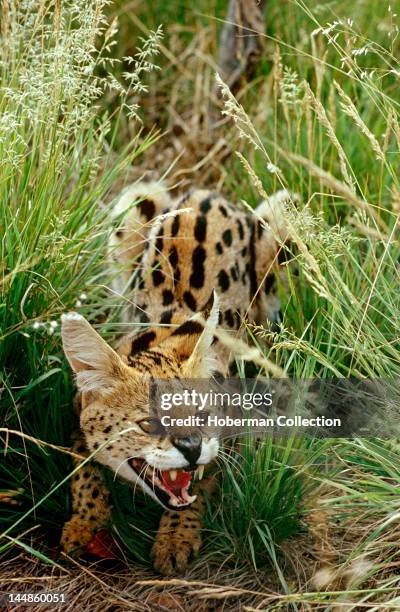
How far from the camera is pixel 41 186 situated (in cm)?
296

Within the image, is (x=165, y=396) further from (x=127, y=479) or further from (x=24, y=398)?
(x=24, y=398)

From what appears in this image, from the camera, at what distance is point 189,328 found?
2.84 metres

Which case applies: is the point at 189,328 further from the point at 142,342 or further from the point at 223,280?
the point at 223,280

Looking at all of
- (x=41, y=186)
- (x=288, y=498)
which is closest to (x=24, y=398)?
(x=41, y=186)

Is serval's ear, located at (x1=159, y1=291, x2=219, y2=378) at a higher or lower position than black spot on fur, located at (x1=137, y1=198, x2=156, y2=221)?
lower

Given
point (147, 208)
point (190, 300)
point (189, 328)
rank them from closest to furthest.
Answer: point (189, 328) < point (190, 300) < point (147, 208)

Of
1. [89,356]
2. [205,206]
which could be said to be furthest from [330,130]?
[205,206]

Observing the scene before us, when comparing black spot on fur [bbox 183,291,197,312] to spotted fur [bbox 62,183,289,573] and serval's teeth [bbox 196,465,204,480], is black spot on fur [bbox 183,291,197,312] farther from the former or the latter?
serval's teeth [bbox 196,465,204,480]

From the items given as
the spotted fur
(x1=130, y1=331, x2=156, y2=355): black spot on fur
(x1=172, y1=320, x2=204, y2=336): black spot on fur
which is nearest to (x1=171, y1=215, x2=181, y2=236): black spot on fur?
the spotted fur

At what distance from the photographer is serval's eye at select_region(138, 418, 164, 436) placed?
8.50ft

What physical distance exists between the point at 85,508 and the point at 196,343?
541mm

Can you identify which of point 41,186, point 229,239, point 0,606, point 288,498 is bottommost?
point 0,606

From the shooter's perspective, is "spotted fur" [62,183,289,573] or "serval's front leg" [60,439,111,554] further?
"serval's front leg" [60,439,111,554]

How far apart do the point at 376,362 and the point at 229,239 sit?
3.19ft
